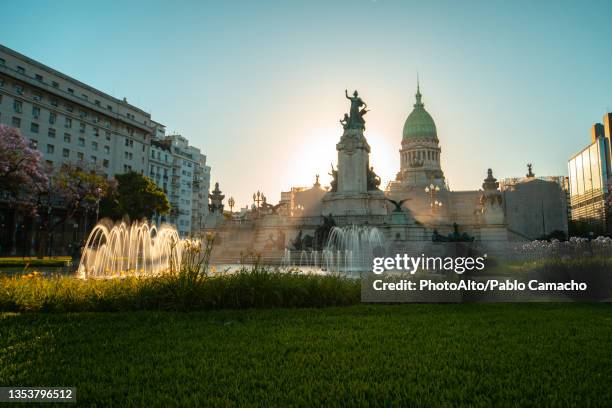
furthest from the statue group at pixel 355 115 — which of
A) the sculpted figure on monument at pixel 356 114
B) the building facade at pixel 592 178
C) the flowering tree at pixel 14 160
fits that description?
the building facade at pixel 592 178

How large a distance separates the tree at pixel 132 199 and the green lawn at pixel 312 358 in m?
46.5

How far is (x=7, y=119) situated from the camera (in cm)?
5091

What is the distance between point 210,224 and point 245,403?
4281 centimetres

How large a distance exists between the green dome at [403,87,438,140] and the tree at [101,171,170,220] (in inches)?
2794

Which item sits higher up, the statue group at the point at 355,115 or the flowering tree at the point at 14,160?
the statue group at the point at 355,115

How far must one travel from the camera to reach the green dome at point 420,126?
342 feet

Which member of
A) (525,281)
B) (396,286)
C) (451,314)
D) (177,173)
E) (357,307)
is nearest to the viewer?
(451,314)

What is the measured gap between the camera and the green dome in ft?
342

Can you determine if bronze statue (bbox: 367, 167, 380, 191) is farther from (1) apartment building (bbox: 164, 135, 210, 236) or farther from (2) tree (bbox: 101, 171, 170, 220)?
(1) apartment building (bbox: 164, 135, 210, 236)

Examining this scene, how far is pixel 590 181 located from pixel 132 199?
95.0 m

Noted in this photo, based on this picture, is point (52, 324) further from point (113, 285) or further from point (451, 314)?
point (451, 314)

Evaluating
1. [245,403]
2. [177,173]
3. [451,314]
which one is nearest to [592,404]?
[245,403]

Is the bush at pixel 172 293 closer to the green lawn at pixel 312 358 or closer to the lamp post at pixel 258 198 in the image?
the green lawn at pixel 312 358

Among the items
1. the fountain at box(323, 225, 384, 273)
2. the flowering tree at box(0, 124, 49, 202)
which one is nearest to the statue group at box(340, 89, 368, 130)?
the fountain at box(323, 225, 384, 273)
